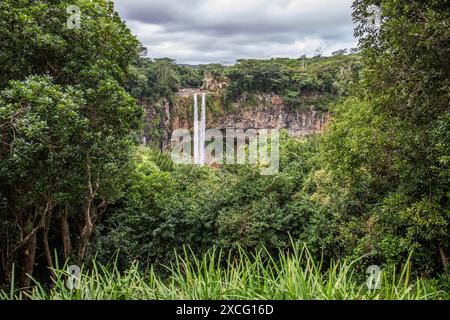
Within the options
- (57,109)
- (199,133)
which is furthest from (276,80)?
(57,109)

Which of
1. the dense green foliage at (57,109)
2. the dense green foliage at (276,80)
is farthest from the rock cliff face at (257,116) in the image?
the dense green foliage at (57,109)

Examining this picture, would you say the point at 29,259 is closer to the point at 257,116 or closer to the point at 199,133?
the point at 199,133

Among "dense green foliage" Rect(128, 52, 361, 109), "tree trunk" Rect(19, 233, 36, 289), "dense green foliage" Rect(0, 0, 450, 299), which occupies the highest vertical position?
"dense green foliage" Rect(128, 52, 361, 109)

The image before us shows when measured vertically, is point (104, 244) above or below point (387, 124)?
below

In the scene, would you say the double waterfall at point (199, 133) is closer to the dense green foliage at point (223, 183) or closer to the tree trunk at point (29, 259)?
the dense green foliage at point (223, 183)

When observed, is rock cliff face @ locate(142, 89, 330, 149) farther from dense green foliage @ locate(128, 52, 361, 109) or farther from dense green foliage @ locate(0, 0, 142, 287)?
dense green foliage @ locate(0, 0, 142, 287)

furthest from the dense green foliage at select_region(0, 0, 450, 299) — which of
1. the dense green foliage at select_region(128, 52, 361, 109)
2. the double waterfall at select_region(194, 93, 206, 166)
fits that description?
the dense green foliage at select_region(128, 52, 361, 109)

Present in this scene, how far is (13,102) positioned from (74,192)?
1.84 meters

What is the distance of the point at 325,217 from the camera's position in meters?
7.84

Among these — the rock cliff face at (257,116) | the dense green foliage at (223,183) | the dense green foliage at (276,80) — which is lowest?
the dense green foliage at (223,183)

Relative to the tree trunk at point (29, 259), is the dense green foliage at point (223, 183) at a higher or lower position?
higher

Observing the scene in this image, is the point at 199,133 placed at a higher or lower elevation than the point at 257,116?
lower

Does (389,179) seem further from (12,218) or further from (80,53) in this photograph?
(12,218)
